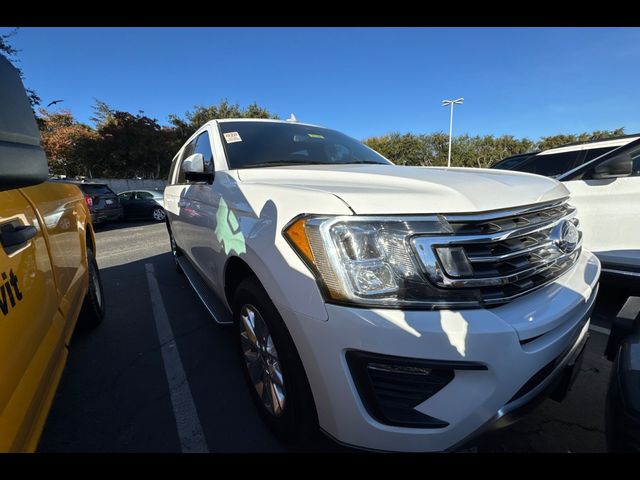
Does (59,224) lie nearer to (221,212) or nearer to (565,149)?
(221,212)

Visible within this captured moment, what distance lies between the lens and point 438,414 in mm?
1207

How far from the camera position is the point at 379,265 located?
4.05ft

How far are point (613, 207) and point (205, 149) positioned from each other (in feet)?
13.2

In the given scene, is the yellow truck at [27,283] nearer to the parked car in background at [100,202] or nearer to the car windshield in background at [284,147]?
the car windshield in background at [284,147]

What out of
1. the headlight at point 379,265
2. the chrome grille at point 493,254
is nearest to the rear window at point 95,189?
the headlight at point 379,265

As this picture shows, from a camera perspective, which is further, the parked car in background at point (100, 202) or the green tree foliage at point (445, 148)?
the green tree foliage at point (445, 148)

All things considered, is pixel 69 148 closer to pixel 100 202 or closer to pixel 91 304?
pixel 100 202

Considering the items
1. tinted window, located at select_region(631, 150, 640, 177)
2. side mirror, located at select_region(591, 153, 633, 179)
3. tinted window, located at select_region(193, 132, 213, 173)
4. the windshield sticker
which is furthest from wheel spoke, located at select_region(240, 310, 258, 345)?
tinted window, located at select_region(631, 150, 640, 177)

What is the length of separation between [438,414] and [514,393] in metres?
0.30

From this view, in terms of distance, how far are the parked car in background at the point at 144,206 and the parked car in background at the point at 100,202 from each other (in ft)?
3.98

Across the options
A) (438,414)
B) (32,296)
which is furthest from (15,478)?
(438,414)

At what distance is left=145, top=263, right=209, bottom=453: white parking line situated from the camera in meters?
1.86

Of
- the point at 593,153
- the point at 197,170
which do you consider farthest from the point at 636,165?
the point at 197,170

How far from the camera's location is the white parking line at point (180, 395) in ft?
6.10
